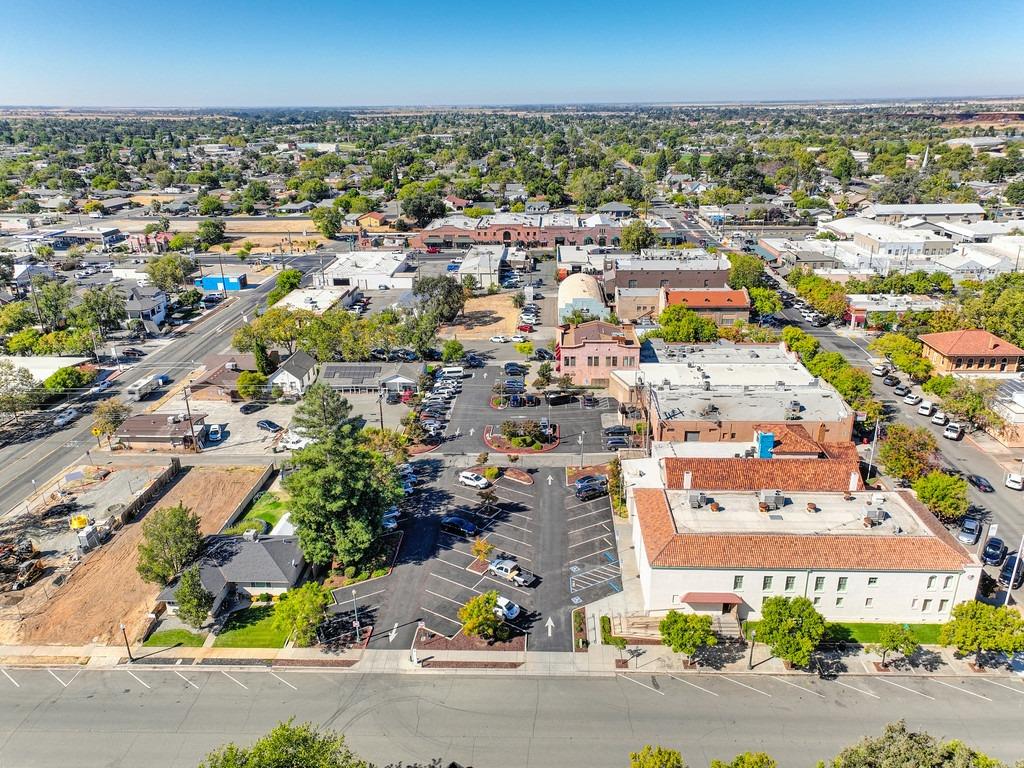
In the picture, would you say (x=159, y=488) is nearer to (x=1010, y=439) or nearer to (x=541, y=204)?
(x=1010, y=439)

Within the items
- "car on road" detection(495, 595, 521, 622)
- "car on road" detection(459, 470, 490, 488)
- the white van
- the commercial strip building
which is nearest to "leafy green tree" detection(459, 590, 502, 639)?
"car on road" detection(495, 595, 521, 622)

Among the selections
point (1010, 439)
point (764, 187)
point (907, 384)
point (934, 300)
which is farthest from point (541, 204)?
point (1010, 439)

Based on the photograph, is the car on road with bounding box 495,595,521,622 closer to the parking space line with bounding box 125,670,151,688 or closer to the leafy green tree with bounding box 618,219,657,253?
the parking space line with bounding box 125,670,151,688

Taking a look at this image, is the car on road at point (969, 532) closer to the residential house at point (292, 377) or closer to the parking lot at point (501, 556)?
the parking lot at point (501, 556)

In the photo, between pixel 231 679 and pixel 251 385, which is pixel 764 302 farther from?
pixel 231 679

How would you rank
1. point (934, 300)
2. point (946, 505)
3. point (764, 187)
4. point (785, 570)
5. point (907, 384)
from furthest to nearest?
point (764, 187)
point (934, 300)
point (907, 384)
point (946, 505)
point (785, 570)

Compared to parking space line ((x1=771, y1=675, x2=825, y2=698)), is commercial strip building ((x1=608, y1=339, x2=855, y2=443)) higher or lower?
higher

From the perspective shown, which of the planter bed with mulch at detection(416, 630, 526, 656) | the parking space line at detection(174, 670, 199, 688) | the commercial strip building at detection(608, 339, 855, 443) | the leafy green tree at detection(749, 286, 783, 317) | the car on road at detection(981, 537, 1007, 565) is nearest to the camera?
the parking space line at detection(174, 670, 199, 688)
